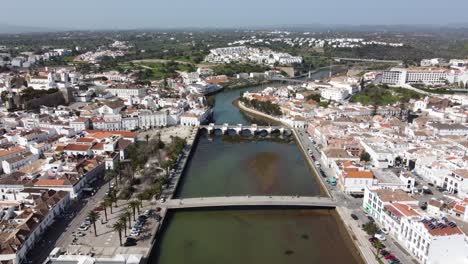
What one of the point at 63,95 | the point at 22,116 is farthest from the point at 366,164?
the point at 63,95


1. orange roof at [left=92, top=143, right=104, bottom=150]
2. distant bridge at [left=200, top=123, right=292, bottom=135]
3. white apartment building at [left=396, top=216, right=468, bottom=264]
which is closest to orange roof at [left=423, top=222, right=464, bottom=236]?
white apartment building at [left=396, top=216, right=468, bottom=264]

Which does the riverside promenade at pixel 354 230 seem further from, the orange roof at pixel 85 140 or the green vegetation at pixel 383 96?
the green vegetation at pixel 383 96

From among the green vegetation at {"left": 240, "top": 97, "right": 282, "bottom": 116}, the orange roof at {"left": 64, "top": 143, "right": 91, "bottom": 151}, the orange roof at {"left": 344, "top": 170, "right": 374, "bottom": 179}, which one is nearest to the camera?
the orange roof at {"left": 344, "top": 170, "right": 374, "bottom": 179}

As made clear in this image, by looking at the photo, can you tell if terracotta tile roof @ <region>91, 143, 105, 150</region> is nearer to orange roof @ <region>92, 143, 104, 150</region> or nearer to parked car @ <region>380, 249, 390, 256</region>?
orange roof @ <region>92, 143, 104, 150</region>

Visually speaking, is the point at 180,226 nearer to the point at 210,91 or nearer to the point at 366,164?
the point at 366,164

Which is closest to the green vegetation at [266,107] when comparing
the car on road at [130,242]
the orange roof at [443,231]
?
the orange roof at [443,231]

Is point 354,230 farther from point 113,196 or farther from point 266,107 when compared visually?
point 266,107
